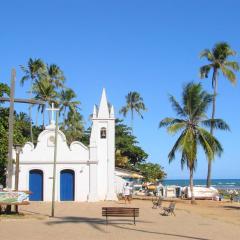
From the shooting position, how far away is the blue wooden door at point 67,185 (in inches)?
1336

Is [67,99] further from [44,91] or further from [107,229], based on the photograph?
[107,229]

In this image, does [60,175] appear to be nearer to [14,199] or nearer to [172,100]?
[172,100]

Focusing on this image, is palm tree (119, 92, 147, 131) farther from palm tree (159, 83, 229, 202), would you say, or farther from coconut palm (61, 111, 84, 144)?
palm tree (159, 83, 229, 202)

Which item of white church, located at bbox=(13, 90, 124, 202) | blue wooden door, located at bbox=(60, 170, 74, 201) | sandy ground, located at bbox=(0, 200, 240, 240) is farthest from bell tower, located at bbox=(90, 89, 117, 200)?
sandy ground, located at bbox=(0, 200, 240, 240)

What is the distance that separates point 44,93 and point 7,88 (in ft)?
81.6

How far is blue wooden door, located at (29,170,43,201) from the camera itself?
34188 mm

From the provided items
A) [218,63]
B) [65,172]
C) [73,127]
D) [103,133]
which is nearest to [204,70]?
[218,63]

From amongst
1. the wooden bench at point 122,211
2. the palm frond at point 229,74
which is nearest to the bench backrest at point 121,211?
the wooden bench at point 122,211

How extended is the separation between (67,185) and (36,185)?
2.26 m

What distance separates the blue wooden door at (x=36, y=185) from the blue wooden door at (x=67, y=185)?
154 centimetres

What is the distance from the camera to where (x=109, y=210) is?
1869 centimetres

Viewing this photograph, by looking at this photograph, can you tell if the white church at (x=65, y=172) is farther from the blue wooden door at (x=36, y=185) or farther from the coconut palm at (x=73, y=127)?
the coconut palm at (x=73, y=127)

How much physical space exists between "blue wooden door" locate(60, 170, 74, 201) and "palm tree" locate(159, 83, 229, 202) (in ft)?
25.2

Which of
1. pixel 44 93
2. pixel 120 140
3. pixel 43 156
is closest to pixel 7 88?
pixel 43 156
